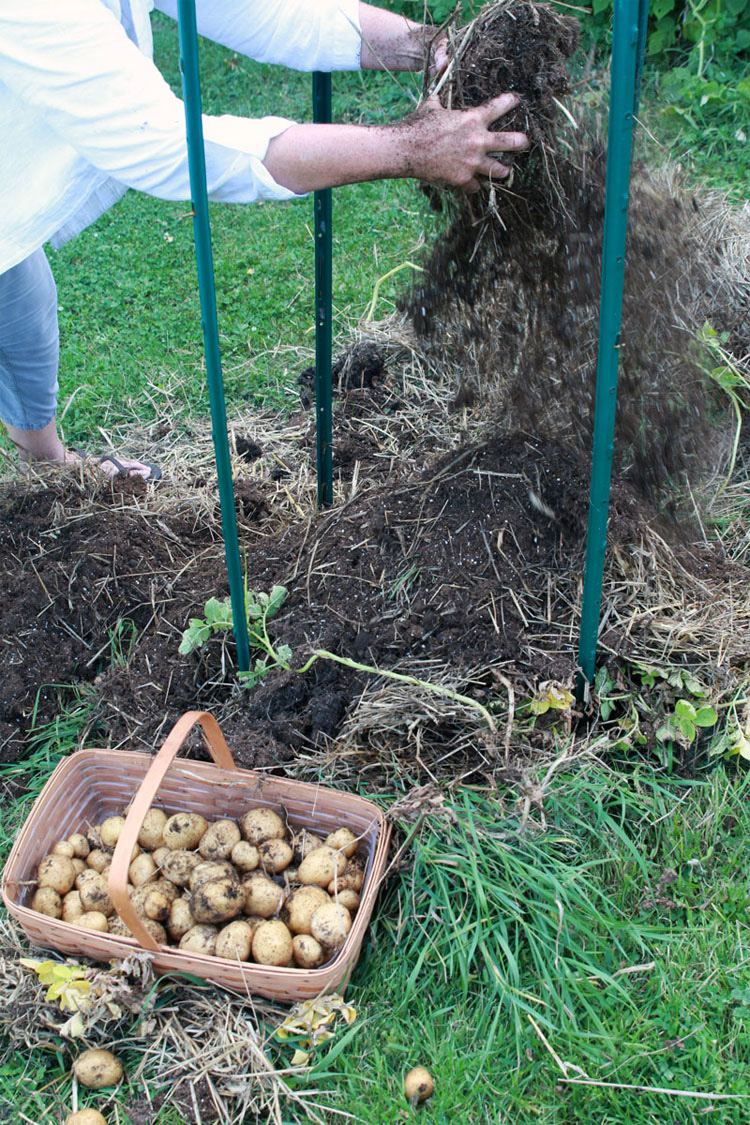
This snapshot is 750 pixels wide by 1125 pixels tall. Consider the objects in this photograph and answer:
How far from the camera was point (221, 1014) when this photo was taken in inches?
82.4

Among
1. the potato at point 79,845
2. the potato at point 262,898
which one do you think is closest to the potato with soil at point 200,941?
the potato at point 262,898

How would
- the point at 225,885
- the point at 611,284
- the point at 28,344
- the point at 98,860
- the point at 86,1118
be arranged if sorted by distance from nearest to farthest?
1. the point at 86,1118
2. the point at 611,284
3. the point at 225,885
4. the point at 98,860
5. the point at 28,344

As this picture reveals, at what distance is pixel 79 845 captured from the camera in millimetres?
2400

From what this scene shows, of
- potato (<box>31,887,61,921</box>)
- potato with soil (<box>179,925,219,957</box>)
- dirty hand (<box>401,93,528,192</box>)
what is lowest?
potato (<box>31,887,61,921</box>)

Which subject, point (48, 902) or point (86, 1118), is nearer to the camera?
point (86, 1118)

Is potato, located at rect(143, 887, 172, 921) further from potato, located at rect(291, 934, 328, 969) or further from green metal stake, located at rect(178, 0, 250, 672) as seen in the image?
green metal stake, located at rect(178, 0, 250, 672)

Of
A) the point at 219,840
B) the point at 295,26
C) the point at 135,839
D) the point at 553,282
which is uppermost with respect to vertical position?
the point at 295,26

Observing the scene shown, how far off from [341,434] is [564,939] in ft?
7.19

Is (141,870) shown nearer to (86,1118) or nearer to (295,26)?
(86,1118)

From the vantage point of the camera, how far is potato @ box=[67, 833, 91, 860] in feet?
7.86

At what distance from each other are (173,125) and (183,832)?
Answer: 166 cm

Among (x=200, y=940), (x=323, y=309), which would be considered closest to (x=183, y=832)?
(x=200, y=940)

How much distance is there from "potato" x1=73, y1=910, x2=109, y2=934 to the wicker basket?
0.05 meters

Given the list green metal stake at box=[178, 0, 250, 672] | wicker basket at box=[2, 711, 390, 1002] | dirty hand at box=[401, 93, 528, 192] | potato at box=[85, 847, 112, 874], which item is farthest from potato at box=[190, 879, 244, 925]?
dirty hand at box=[401, 93, 528, 192]
